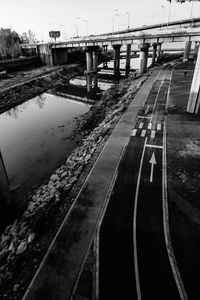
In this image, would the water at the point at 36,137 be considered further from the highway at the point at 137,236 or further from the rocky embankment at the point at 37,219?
the highway at the point at 137,236

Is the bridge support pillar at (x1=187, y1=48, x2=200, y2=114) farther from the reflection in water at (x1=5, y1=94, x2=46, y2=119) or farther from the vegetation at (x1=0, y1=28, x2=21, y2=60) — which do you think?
the vegetation at (x1=0, y1=28, x2=21, y2=60)

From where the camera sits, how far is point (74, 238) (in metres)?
13.0

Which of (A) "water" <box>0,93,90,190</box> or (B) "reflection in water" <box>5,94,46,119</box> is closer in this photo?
(A) "water" <box>0,93,90,190</box>

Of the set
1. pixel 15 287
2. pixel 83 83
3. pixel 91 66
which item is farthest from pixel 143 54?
pixel 15 287

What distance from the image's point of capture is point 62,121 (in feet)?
123

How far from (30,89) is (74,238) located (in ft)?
179

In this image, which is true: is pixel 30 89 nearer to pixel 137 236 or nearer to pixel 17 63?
pixel 17 63

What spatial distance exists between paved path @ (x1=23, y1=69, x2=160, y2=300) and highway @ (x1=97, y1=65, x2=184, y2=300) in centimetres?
94

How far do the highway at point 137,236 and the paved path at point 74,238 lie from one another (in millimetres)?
940

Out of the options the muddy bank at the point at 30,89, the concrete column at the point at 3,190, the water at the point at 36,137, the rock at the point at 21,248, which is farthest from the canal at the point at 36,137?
the rock at the point at 21,248

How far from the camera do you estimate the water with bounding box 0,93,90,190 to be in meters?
23.2

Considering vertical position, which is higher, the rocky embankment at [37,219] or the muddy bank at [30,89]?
the muddy bank at [30,89]

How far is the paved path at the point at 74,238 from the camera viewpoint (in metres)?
10.4

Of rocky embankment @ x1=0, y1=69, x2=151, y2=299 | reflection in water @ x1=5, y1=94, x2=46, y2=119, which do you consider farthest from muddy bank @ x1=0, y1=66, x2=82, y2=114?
rocky embankment @ x1=0, y1=69, x2=151, y2=299
